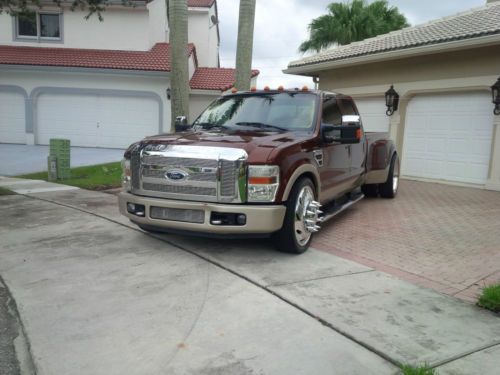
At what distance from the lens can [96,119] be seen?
19.7 metres

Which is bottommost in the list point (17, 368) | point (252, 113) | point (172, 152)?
point (17, 368)

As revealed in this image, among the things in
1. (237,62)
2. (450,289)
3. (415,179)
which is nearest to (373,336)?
(450,289)

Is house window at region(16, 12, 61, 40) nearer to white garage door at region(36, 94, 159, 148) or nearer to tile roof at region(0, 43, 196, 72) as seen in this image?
tile roof at region(0, 43, 196, 72)

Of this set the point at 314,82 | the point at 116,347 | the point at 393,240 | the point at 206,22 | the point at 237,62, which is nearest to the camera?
the point at 116,347

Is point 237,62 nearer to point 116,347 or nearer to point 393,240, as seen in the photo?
point 393,240

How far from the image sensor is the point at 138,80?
63.3ft

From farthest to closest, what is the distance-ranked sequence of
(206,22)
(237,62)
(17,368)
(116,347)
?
(206,22), (237,62), (116,347), (17,368)

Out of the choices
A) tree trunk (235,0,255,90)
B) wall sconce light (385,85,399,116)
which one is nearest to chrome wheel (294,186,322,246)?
tree trunk (235,0,255,90)

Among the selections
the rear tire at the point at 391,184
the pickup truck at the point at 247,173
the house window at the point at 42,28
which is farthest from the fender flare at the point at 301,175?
the house window at the point at 42,28

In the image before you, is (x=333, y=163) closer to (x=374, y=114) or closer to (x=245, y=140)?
(x=245, y=140)

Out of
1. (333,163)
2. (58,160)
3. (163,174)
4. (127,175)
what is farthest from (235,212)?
(58,160)

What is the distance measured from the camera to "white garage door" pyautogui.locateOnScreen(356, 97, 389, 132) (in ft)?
44.3

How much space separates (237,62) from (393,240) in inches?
256

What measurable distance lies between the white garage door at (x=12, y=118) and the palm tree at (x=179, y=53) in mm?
11965
